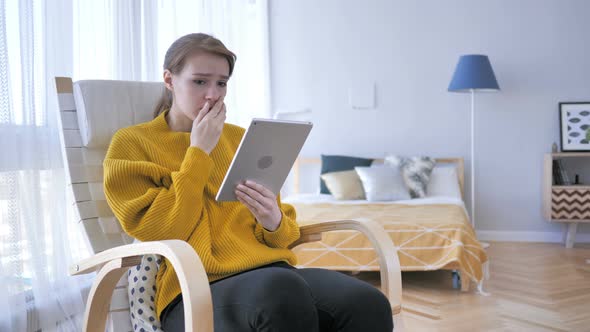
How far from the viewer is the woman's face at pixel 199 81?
61.4 inches

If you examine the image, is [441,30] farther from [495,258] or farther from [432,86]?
[495,258]

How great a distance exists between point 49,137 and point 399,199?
2676 millimetres

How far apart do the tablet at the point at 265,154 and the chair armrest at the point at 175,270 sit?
0.80ft

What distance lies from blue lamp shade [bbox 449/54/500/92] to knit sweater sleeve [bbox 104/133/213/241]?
10.7 ft

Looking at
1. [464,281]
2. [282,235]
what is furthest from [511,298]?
[282,235]

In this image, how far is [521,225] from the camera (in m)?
4.73

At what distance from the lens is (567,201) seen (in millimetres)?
4309

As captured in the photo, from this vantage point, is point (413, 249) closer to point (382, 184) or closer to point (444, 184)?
point (382, 184)

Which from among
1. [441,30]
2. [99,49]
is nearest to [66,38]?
[99,49]

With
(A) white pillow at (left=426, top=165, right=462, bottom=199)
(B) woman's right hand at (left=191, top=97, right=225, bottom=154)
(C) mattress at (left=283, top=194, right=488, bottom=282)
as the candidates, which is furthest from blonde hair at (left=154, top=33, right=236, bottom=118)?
(A) white pillow at (left=426, top=165, right=462, bottom=199)

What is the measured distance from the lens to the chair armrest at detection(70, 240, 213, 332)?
3.71ft

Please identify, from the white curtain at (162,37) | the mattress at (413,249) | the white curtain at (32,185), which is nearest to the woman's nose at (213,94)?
the white curtain at (32,185)

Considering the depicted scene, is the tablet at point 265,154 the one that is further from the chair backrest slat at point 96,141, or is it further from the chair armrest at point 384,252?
the chair backrest slat at point 96,141

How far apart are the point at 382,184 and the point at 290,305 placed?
120 inches
